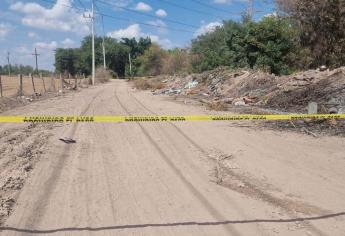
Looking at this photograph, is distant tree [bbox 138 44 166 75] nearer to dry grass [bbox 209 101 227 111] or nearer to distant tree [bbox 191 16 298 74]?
distant tree [bbox 191 16 298 74]

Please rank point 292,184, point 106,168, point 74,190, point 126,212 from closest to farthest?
point 126,212
point 74,190
point 292,184
point 106,168

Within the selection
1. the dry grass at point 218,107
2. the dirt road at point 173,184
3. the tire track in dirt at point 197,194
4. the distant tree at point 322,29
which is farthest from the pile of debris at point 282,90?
the tire track in dirt at point 197,194

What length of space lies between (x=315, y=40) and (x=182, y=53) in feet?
160

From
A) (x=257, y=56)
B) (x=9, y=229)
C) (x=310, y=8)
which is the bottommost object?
(x=9, y=229)

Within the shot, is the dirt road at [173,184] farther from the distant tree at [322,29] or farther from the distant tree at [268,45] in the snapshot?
the distant tree at [268,45]

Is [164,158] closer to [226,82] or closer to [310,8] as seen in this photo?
[226,82]

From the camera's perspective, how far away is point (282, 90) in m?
21.0

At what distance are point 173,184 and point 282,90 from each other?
14.3 meters

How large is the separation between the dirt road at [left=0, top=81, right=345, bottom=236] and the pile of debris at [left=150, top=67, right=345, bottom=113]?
4.61m

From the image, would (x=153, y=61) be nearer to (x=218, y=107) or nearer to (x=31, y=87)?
(x=31, y=87)

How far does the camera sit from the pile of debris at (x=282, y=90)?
55.4 feet

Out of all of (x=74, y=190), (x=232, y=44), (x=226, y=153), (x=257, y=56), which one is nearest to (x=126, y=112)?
(x=226, y=153)

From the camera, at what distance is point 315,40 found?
32.0 meters

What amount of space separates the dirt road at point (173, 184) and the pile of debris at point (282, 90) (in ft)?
15.1
